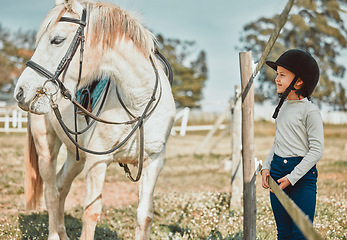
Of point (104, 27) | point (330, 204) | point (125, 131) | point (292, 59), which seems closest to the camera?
point (292, 59)

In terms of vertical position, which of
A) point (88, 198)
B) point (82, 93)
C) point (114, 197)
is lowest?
point (114, 197)

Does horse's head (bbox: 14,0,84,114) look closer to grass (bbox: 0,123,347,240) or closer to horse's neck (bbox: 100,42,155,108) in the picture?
horse's neck (bbox: 100,42,155,108)

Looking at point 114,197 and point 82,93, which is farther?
point 114,197

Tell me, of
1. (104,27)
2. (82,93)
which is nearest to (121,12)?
(104,27)

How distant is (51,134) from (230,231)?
2.44 m

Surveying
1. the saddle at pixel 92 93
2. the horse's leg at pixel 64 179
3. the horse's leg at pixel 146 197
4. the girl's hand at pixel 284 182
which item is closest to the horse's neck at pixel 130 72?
the saddle at pixel 92 93

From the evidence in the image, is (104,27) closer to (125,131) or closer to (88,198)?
(125,131)

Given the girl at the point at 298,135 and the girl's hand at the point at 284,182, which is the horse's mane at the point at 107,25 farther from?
the girl's hand at the point at 284,182

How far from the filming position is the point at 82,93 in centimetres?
337

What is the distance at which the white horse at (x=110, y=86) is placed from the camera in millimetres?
2721

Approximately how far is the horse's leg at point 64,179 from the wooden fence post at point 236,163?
2448 millimetres

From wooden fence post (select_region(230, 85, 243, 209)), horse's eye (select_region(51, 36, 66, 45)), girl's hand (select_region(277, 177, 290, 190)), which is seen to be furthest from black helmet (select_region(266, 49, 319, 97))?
wooden fence post (select_region(230, 85, 243, 209))

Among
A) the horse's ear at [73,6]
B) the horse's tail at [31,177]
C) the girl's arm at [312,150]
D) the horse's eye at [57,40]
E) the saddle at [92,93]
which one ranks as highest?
the horse's ear at [73,6]

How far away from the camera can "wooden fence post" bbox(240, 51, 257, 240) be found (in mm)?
2730
